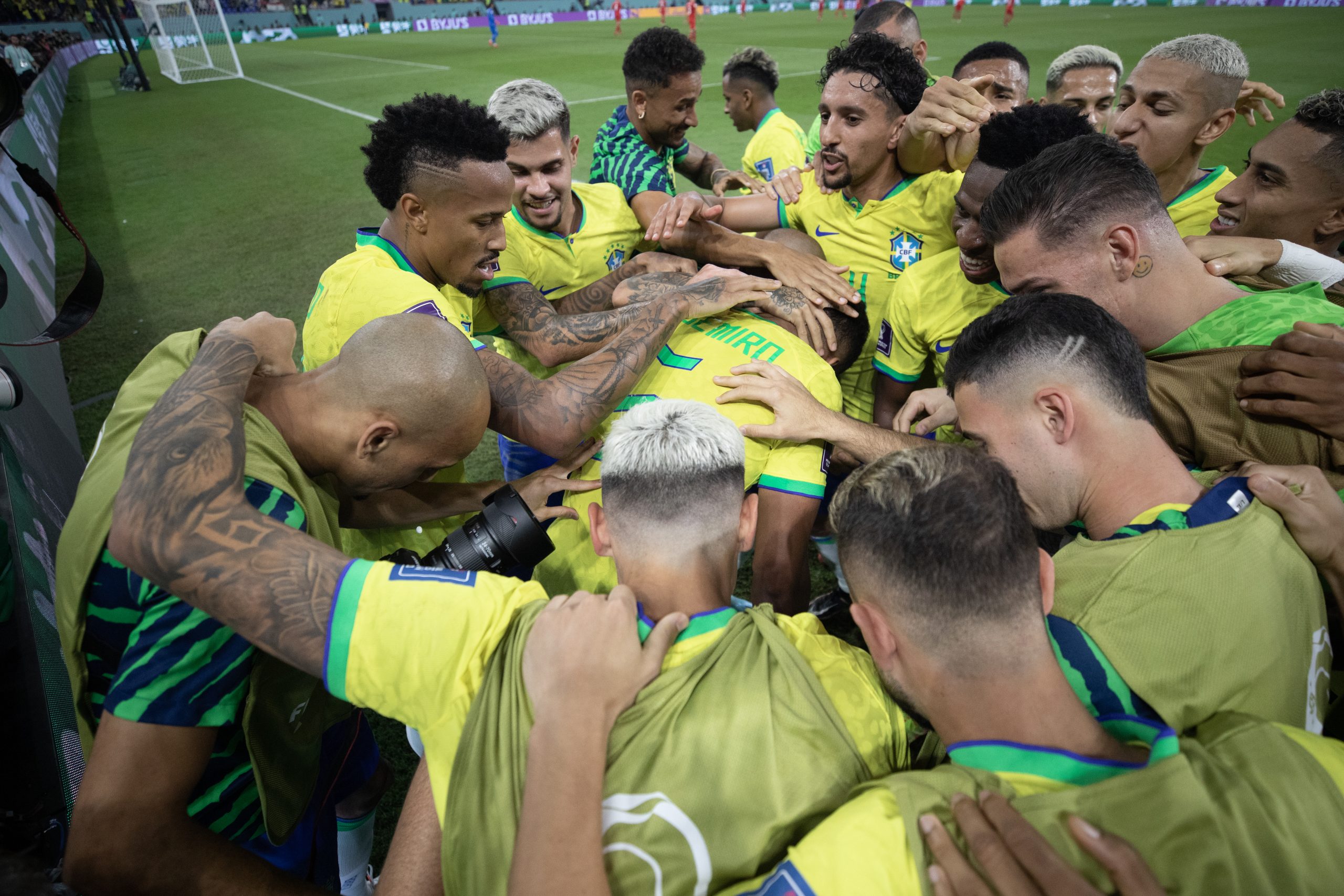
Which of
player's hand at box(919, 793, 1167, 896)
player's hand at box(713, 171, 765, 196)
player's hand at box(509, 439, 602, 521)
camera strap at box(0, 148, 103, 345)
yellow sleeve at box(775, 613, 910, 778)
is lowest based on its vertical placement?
player's hand at box(509, 439, 602, 521)

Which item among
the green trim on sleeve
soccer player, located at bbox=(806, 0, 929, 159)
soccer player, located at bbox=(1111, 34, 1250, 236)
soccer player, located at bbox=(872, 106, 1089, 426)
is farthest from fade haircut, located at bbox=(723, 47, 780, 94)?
the green trim on sleeve

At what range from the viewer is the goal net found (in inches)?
890

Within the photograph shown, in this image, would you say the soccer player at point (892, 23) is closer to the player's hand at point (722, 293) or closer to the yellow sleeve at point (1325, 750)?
the player's hand at point (722, 293)

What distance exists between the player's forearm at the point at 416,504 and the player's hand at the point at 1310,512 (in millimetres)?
2240

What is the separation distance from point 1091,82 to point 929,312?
135 inches

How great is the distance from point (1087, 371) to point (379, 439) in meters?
1.84

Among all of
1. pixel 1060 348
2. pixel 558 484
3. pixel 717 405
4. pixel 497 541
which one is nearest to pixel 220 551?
pixel 497 541

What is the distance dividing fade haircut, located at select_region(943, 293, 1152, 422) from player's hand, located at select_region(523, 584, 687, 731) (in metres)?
1.18

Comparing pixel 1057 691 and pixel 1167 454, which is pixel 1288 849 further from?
pixel 1167 454

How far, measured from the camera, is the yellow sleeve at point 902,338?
305cm

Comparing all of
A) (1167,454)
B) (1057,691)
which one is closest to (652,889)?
(1057,691)

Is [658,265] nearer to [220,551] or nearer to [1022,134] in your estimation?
[1022,134]

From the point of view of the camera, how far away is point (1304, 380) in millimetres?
1872

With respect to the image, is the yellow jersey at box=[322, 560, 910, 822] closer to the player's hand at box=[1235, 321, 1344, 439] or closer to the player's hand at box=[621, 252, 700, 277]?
the player's hand at box=[1235, 321, 1344, 439]
